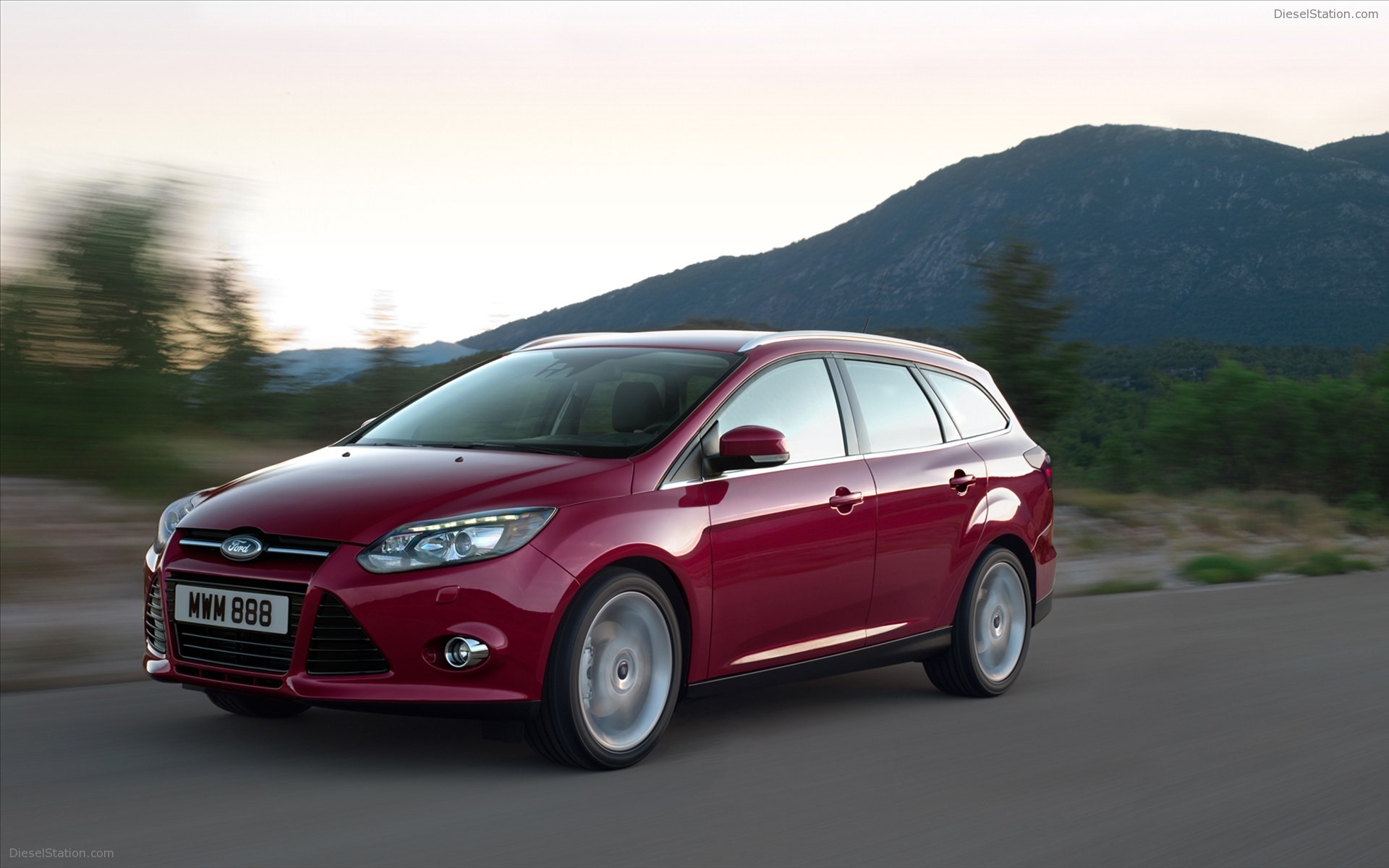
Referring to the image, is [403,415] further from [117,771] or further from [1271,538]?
[1271,538]

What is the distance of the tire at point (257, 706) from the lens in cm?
602

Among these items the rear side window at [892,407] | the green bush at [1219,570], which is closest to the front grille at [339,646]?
the rear side window at [892,407]

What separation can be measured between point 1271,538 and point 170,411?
1347 centimetres

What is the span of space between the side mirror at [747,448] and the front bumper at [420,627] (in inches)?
36.7

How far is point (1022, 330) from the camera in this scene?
1972cm

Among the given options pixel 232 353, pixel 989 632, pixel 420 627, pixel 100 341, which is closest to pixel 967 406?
pixel 989 632

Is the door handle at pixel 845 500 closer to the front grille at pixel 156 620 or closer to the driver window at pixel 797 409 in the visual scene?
the driver window at pixel 797 409

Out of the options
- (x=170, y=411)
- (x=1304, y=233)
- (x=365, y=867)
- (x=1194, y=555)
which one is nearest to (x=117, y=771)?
(x=365, y=867)

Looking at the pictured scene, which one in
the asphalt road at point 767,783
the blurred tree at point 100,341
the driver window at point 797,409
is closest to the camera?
the asphalt road at point 767,783

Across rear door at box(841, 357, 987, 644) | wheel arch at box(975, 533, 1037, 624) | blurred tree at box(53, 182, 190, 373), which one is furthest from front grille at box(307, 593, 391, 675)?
blurred tree at box(53, 182, 190, 373)

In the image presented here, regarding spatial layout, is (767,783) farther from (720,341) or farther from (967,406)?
(967,406)

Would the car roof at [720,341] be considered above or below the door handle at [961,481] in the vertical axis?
above

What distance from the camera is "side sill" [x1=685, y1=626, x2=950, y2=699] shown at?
5.93 metres

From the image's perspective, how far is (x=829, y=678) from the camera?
25.6 feet
